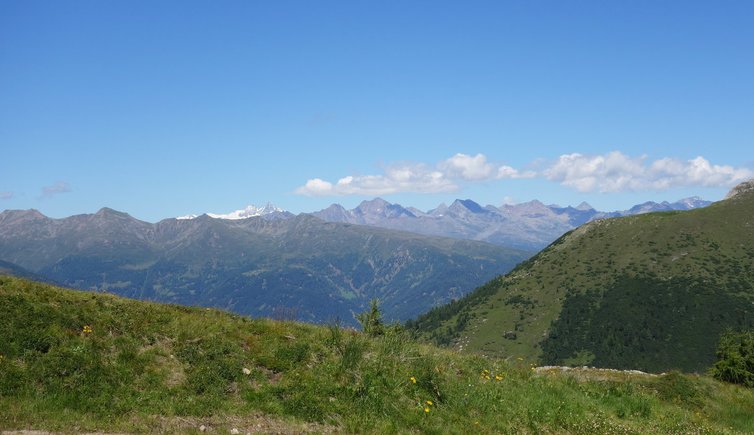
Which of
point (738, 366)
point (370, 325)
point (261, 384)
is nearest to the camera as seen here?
point (261, 384)

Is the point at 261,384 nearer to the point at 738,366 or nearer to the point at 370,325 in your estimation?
the point at 370,325

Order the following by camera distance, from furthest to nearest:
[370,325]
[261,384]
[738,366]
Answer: [738,366]
[370,325]
[261,384]

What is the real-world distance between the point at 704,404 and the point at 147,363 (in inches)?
810

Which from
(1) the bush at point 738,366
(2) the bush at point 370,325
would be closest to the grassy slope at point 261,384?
(2) the bush at point 370,325

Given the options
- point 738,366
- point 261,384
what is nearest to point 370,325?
point 261,384

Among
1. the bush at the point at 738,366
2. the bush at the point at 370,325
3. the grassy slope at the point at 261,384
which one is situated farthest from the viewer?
the bush at the point at 738,366

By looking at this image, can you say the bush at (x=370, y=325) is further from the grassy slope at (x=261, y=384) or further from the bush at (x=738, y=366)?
the bush at (x=738, y=366)

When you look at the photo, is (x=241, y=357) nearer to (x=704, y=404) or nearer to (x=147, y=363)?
(x=147, y=363)

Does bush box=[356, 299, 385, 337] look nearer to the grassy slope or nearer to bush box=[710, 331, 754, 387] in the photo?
the grassy slope

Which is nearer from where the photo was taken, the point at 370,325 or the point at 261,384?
the point at 261,384

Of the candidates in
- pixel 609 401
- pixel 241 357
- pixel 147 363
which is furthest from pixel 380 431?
pixel 609 401

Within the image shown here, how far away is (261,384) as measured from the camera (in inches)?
610

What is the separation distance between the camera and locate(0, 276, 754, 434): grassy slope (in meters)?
13.2

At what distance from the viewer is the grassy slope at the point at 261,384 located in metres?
13.2
